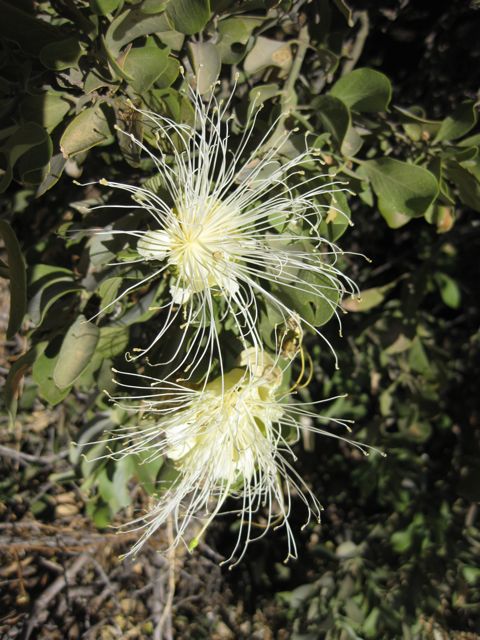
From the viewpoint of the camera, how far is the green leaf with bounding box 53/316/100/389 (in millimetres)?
1073

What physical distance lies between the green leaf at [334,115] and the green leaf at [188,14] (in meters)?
0.29

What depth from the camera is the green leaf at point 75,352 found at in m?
1.07

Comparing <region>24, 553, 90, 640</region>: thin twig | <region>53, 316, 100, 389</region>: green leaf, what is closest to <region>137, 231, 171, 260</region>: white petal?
<region>53, 316, 100, 389</region>: green leaf

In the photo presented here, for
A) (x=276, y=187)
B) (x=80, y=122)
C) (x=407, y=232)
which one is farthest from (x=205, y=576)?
(x=80, y=122)

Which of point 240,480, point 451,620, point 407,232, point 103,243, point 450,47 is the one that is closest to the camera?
point 103,243

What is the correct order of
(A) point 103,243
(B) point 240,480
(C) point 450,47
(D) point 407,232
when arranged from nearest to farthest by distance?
1. (A) point 103,243
2. (B) point 240,480
3. (C) point 450,47
4. (D) point 407,232

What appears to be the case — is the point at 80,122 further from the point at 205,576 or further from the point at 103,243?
the point at 205,576

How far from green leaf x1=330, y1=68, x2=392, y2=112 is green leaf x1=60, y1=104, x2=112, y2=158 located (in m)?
0.47

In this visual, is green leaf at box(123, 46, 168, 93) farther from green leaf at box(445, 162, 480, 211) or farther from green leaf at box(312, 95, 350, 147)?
green leaf at box(445, 162, 480, 211)

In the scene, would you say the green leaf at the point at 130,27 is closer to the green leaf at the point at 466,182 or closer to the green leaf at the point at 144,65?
the green leaf at the point at 144,65

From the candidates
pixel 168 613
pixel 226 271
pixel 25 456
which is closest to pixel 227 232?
pixel 226 271

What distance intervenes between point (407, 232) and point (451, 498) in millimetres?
876

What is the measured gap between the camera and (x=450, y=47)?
64.5 inches

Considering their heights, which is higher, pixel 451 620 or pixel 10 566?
pixel 451 620
